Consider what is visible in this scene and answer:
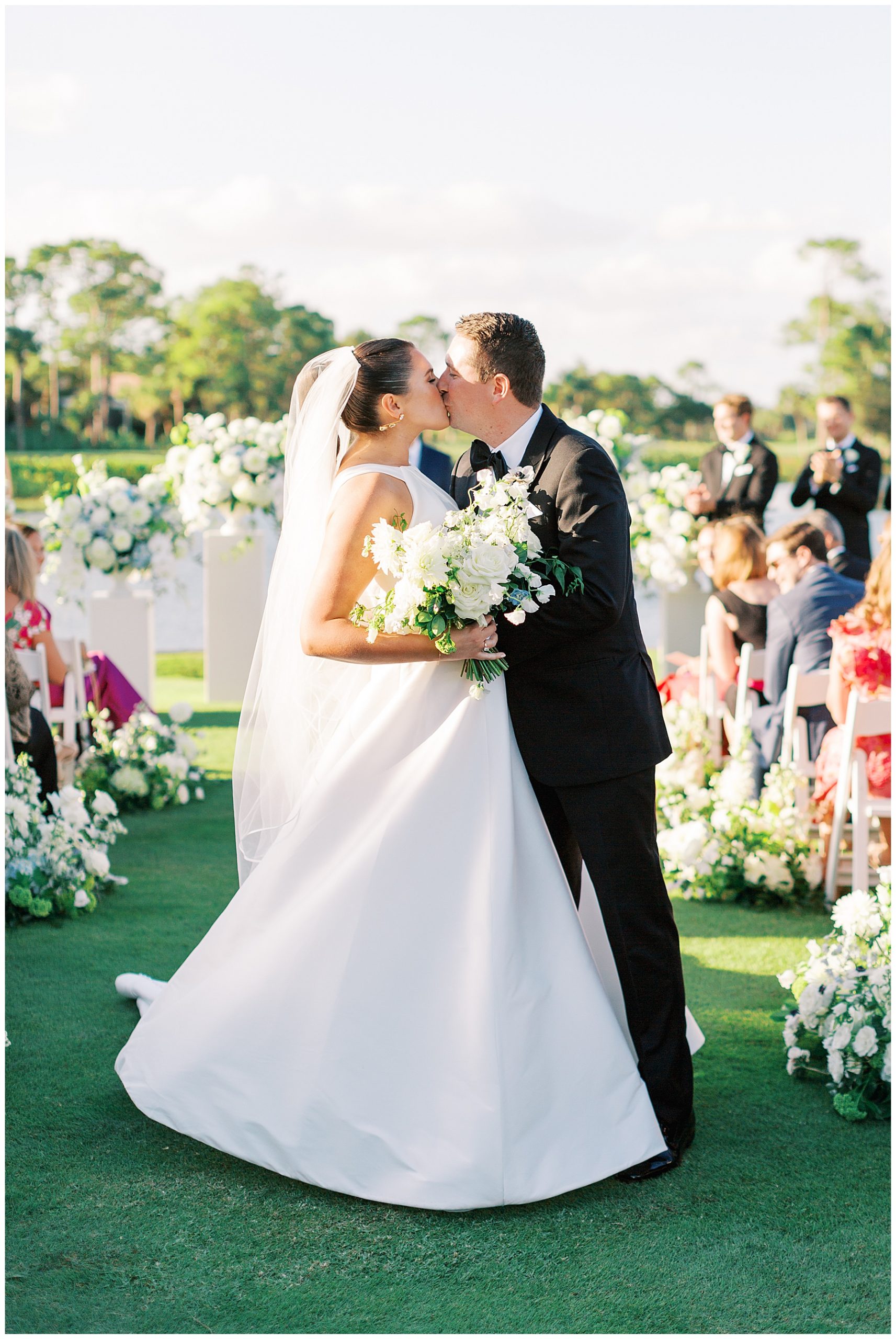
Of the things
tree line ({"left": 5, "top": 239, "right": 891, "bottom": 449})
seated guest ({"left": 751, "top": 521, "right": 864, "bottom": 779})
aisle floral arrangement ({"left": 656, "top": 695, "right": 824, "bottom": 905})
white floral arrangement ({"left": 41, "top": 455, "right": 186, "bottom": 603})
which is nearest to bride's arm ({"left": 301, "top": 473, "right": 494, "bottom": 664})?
aisle floral arrangement ({"left": 656, "top": 695, "right": 824, "bottom": 905})

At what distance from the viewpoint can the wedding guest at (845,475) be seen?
964 cm

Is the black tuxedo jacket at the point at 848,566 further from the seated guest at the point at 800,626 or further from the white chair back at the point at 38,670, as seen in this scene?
the white chair back at the point at 38,670

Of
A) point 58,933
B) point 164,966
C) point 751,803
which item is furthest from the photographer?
point 751,803

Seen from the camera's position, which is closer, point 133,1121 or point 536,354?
point 536,354

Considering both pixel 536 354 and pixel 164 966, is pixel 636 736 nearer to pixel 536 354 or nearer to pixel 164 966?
pixel 536 354

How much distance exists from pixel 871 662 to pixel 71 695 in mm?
4343

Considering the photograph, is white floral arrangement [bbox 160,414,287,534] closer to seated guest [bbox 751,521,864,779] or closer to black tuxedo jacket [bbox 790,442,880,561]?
black tuxedo jacket [bbox 790,442,880,561]

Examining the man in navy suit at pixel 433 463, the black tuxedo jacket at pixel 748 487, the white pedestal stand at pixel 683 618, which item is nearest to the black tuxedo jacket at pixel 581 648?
the man in navy suit at pixel 433 463

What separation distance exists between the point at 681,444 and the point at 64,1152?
4873cm

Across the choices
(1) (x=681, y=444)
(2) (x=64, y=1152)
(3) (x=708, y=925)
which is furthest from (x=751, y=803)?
(1) (x=681, y=444)

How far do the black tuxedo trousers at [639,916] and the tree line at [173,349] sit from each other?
176 ft

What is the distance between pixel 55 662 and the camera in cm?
707

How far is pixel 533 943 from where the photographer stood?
10.9ft

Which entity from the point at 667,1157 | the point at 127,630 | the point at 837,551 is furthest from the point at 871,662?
the point at 127,630
